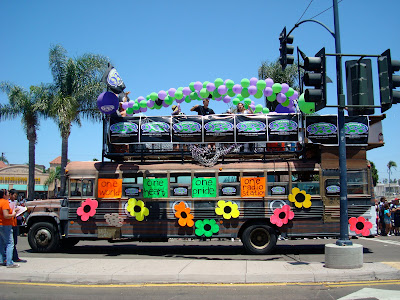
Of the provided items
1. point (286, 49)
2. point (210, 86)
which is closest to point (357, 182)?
point (286, 49)

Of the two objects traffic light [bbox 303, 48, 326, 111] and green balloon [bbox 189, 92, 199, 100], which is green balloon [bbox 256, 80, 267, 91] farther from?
traffic light [bbox 303, 48, 326, 111]

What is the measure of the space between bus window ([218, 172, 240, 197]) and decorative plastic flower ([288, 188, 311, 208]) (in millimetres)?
1497

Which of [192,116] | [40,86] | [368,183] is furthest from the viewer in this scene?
[40,86]

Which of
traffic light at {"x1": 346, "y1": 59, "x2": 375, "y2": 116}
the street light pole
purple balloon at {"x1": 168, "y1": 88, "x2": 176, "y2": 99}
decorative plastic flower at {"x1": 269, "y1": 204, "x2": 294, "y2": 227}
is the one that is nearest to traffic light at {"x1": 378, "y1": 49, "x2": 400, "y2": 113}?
traffic light at {"x1": 346, "y1": 59, "x2": 375, "y2": 116}

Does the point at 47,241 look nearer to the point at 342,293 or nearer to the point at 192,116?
the point at 192,116

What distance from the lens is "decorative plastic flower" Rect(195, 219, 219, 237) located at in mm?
10805

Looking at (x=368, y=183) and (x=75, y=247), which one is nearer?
(x=368, y=183)

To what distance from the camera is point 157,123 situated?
11.6 m

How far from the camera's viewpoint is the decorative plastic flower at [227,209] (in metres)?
10.8

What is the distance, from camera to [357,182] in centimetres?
1086

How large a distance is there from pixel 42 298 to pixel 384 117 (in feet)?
32.4

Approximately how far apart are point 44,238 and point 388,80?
32.6ft

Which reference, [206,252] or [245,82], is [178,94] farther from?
[206,252]

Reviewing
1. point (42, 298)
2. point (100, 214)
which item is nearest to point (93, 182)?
point (100, 214)
